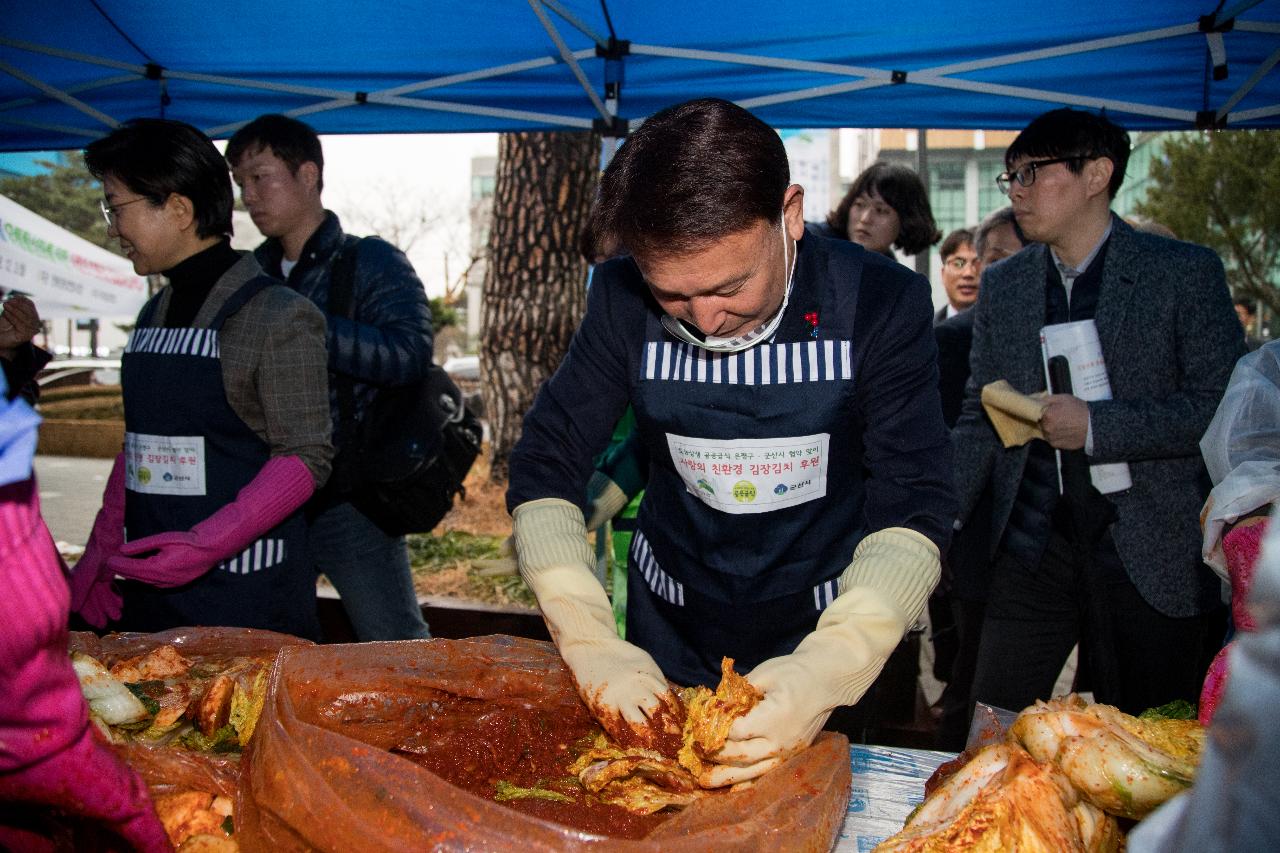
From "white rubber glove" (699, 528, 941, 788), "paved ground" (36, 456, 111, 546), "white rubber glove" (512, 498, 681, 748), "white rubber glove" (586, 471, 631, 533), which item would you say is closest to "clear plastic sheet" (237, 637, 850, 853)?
"white rubber glove" (699, 528, 941, 788)

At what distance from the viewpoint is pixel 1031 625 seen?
2791 mm

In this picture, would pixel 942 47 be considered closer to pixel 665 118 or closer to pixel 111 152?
pixel 665 118

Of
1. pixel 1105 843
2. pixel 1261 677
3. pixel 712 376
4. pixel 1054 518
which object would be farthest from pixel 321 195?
pixel 1261 677

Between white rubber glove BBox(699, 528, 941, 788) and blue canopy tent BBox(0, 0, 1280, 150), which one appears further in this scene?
blue canopy tent BBox(0, 0, 1280, 150)

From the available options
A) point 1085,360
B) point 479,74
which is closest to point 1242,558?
point 1085,360

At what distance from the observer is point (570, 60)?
370cm

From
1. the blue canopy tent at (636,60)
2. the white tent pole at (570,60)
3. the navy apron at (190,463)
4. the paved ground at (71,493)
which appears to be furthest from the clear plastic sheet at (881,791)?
the paved ground at (71,493)

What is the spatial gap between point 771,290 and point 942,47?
2509 mm

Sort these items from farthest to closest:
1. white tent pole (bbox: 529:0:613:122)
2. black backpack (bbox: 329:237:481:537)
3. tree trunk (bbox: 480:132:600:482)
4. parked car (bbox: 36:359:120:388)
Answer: parked car (bbox: 36:359:120:388), tree trunk (bbox: 480:132:600:482), white tent pole (bbox: 529:0:613:122), black backpack (bbox: 329:237:481:537)

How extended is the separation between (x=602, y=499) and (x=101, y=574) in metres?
1.38

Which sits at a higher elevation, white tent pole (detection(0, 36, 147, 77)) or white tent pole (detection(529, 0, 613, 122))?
white tent pole (detection(0, 36, 147, 77))

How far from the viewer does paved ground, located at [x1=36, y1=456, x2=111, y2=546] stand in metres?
8.80

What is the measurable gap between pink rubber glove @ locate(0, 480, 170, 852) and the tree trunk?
549 cm

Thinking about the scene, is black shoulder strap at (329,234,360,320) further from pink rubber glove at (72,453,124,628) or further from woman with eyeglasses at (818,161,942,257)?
woman with eyeglasses at (818,161,942,257)
